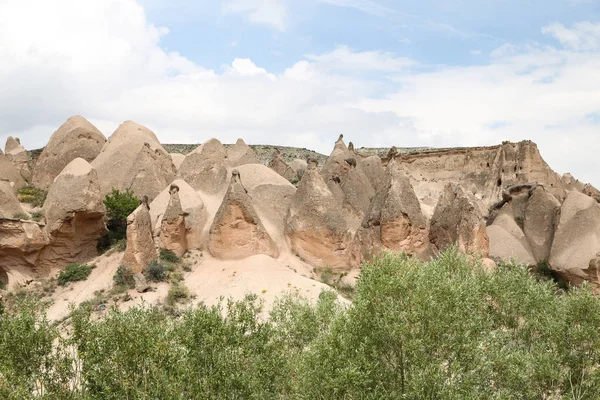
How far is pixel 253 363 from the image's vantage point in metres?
14.1

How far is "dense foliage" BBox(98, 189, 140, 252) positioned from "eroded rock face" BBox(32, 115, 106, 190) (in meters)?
8.05

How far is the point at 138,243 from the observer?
26.5m

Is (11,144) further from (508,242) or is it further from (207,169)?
(508,242)

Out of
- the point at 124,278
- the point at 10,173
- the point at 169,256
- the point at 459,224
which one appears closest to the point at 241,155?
the point at 169,256

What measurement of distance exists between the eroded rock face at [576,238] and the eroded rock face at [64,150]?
1130 inches

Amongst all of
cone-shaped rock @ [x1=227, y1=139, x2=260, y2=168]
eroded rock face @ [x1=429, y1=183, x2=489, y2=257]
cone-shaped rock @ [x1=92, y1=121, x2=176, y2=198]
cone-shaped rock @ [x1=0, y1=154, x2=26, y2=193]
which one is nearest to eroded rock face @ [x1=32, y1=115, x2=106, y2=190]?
cone-shaped rock @ [x1=0, y1=154, x2=26, y2=193]

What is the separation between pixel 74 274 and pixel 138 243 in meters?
4.30

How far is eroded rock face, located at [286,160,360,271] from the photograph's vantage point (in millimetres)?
29328

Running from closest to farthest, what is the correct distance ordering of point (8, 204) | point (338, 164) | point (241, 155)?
point (8, 204) → point (338, 164) → point (241, 155)

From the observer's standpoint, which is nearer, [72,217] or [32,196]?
[72,217]

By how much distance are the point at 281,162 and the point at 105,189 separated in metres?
18.7

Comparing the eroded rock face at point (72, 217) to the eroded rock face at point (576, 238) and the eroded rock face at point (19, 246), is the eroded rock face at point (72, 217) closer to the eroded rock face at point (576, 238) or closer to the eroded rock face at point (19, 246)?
the eroded rock face at point (19, 246)

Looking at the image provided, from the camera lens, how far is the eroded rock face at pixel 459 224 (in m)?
28.1

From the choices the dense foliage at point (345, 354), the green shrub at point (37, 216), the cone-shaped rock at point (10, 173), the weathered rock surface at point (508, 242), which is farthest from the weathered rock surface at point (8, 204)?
the weathered rock surface at point (508, 242)
